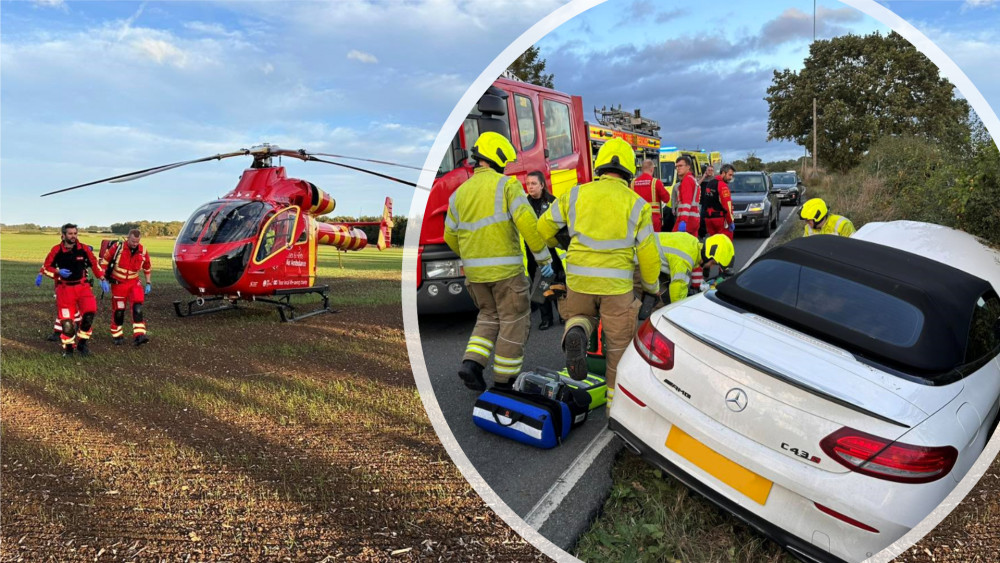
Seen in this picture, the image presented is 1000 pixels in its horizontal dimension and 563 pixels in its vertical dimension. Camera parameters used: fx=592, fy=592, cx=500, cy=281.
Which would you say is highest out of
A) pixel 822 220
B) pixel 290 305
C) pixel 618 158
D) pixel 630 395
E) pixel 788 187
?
pixel 618 158

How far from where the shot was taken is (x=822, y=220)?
7.91 feet

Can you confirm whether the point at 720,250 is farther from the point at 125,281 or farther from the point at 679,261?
the point at 125,281

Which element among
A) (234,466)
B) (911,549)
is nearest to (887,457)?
(911,549)

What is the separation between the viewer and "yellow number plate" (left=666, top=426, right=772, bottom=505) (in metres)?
2.24

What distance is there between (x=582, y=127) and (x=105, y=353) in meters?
7.61

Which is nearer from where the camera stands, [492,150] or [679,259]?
[492,150]

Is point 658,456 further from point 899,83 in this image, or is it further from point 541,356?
point 541,356

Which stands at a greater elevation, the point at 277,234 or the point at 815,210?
the point at 815,210

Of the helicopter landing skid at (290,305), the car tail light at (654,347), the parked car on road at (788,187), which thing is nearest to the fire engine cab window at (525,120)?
the parked car on road at (788,187)

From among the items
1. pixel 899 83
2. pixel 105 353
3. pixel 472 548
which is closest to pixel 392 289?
pixel 105 353

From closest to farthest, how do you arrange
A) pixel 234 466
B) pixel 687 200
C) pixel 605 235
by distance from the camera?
1. pixel 605 235
2. pixel 234 466
3. pixel 687 200

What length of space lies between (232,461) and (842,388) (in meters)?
4.10

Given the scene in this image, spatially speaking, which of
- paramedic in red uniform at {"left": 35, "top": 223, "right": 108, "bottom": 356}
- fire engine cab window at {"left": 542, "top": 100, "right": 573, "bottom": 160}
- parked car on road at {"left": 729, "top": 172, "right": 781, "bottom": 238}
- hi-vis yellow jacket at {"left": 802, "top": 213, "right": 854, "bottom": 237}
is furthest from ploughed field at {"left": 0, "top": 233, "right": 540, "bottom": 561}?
fire engine cab window at {"left": 542, "top": 100, "right": 573, "bottom": 160}

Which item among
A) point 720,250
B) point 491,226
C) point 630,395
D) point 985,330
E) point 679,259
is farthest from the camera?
point 679,259
